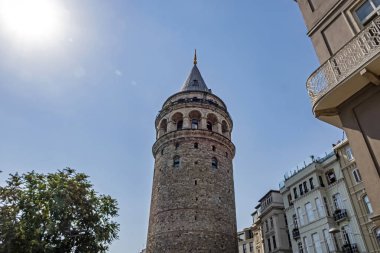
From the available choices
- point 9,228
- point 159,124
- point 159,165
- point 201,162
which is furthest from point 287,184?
Answer: point 9,228

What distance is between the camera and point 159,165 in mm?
30562

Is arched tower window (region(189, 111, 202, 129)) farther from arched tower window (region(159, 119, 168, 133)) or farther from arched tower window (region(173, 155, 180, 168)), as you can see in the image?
arched tower window (region(173, 155, 180, 168))

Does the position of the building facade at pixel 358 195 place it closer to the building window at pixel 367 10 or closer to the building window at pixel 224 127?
A: the building window at pixel 367 10

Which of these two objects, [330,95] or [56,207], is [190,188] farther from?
[330,95]

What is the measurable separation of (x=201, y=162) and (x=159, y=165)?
15.0ft

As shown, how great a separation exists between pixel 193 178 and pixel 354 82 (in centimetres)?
2177

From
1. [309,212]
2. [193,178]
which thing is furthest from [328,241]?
[193,178]

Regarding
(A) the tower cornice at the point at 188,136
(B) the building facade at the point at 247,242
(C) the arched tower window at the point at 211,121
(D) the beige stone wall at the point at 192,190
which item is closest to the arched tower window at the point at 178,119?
(D) the beige stone wall at the point at 192,190

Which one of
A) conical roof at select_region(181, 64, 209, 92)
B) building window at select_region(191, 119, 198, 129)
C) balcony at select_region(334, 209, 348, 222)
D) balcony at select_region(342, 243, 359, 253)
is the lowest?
balcony at select_region(342, 243, 359, 253)

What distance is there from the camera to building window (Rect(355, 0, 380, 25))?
828 cm

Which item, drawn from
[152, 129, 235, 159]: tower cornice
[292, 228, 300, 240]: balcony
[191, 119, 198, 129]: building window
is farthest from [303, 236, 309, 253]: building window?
[191, 119, 198, 129]: building window

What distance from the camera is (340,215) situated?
21391mm

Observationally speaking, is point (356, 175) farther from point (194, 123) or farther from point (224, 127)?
point (194, 123)

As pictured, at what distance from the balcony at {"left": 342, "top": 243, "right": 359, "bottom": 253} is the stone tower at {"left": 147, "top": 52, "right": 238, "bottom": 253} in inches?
373
